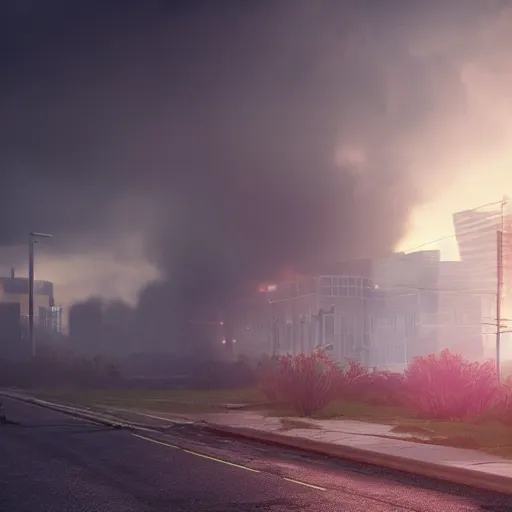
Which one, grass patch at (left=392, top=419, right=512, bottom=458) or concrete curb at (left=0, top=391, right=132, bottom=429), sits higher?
grass patch at (left=392, top=419, right=512, bottom=458)

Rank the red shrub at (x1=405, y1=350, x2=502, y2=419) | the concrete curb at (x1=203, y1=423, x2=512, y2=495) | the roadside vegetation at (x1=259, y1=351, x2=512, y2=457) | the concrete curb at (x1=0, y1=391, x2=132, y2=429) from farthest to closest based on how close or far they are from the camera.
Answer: the red shrub at (x1=405, y1=350, x2=502, y2=419)
the concrete curb at (x1=0, y1=391, x2=132, y2=429)
the roadside vegetation at (x1=259, y1=351, x2=512, y2=457)
the concrete curb at (x1=203, y1=423, x2=512, y2=495)

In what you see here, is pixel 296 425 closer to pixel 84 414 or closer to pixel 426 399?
pixel 426 399

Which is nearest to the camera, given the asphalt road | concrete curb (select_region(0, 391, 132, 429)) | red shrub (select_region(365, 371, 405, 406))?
the asphalt road

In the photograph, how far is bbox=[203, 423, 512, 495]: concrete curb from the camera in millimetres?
10984

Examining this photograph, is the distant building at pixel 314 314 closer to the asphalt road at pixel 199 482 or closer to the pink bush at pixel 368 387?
the pink bush at pixel 368 387

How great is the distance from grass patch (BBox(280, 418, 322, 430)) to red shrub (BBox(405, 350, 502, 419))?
4691 mm

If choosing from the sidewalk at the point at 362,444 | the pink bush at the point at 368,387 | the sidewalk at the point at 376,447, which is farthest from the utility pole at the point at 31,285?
the sidewalk at the point at 376,447

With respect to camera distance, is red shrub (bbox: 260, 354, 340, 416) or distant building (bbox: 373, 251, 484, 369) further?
distant building (bbox: 373, 251, 484, 369)

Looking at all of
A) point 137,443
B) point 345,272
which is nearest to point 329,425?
point 137,443

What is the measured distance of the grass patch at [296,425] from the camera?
60.3 ft

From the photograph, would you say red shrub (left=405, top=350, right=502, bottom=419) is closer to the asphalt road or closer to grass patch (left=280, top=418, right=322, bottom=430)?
grass patch (left=280, top=418, right=322, bottom=430)

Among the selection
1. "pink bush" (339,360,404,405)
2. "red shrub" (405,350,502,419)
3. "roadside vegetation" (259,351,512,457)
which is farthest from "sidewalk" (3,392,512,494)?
"pink bush" (339,360,404,405)

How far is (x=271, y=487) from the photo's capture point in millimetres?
10672

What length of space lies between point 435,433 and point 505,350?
5583 centimetres
